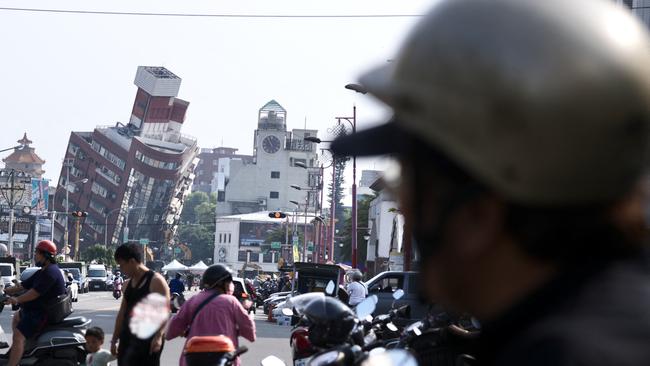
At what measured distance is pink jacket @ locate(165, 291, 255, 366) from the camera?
928 centimetres

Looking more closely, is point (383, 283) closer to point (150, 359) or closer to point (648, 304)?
point (150, 359)

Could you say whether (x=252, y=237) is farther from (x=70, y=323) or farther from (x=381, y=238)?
(x=70, y=323)

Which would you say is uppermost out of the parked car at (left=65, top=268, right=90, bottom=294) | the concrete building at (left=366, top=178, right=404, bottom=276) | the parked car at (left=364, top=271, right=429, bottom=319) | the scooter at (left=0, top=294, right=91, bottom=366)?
the concrete building at (left=366, top=178, right=404, bottom=276)

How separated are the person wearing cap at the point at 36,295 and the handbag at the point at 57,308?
0.04m

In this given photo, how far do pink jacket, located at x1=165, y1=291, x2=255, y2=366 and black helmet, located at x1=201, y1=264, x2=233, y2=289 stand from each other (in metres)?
0.15

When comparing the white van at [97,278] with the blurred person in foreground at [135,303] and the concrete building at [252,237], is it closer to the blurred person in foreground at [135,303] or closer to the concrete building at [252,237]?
the blurred person in foreground at [135,303]

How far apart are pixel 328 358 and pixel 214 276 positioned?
3.70 m

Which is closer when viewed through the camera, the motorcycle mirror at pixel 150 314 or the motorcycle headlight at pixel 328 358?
the motorcycle headlight at pixel 328 358

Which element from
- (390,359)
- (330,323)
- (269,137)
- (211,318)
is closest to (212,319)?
(211,318)

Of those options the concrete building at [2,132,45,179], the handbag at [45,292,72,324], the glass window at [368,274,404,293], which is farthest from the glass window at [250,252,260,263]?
the handbag at [45,292,72,324]

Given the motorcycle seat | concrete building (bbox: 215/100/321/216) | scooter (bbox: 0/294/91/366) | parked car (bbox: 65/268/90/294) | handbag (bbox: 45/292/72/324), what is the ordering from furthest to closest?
concrete building (bbox: 215/100/321/216) < parked car (bbox: 65/268/90/294) < the motorcycle seat < scooter (bbox: 0/294/91/366) < handbag (bbox: 45/292/72/324)

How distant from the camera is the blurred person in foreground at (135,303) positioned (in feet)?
31.7

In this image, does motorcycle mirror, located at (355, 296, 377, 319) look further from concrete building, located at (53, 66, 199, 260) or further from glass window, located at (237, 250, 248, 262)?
glass window, located at (237, 250, 248, 262)

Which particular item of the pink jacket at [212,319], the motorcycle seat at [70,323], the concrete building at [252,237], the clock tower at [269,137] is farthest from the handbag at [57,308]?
the clock tower at [269,137]
